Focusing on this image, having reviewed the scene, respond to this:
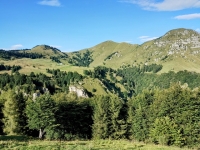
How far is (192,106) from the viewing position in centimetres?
7206

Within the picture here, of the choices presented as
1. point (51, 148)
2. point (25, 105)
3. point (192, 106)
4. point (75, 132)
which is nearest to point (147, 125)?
point (192, 106)

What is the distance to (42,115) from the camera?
69.7m

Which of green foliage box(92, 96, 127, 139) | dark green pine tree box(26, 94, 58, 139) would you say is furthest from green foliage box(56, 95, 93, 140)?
dark green pine tree box(26, 94, 58, 139)

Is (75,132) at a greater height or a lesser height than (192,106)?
lesser

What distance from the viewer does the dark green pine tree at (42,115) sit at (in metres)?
69.1

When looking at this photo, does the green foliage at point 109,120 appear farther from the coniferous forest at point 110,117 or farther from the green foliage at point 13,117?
the green foliage at point 13,117

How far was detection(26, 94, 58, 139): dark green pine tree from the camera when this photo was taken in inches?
2719

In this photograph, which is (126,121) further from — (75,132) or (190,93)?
(190,93)

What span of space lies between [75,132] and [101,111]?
43.0 ft

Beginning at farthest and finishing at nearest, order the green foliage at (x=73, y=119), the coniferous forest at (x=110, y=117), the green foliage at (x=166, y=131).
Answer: the green foliage at (x=73, y=119) < the coniferous forest at (x=110, y=117) < the green foliage at (x=166, y=131)

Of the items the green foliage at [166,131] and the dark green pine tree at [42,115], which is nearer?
the green foliage at [166,131]

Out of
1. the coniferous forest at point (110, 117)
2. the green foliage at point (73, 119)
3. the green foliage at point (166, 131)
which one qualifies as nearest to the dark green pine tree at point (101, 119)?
the coniferous forest at point (110, 117)

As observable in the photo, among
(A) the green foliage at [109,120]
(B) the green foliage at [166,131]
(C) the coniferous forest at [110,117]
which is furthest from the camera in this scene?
(A) the green foliage at [109,120]

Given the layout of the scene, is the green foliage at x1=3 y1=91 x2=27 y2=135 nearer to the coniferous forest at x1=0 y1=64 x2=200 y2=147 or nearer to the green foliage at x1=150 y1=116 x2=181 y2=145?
the coniferous forest at x1=0 y1=64 x2=200 y2=147
